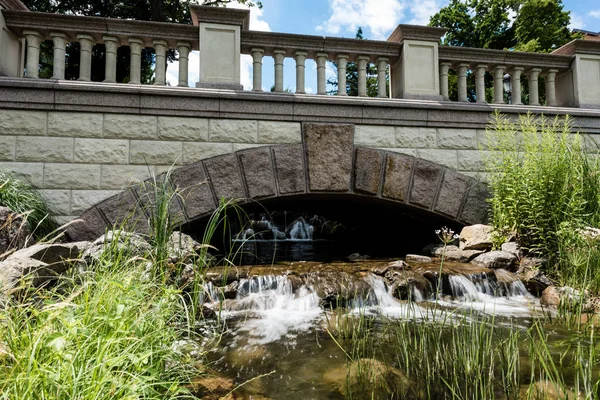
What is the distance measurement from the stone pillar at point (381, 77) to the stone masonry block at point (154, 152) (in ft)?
10.9

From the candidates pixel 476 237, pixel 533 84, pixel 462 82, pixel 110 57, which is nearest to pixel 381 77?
pixel 462 82

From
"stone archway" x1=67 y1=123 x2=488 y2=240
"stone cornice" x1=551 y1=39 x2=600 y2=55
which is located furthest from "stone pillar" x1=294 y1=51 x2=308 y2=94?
"stone cornice" x1=551 y1=39 x2=600 y2=55

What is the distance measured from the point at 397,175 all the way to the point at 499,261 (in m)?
1.92

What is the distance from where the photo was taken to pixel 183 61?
5922mm

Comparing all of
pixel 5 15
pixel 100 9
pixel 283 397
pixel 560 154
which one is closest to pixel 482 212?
pixel 560 154

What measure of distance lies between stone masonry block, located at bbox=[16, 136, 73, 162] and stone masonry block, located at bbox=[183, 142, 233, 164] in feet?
5.16

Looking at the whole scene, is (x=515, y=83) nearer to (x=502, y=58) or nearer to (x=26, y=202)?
(x=502, y=58)

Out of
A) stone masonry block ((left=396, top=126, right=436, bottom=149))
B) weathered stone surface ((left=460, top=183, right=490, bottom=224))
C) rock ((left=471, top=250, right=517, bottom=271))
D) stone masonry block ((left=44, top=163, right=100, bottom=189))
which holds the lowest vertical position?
rock ((left=471, top=250, right=517, bottom=271))

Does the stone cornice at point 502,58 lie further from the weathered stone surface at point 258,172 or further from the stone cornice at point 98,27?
the stone cornice at point 98,27

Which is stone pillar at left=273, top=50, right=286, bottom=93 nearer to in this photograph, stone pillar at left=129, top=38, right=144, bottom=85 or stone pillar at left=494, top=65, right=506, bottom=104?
stone pillar at left=129, top=38, right=144, bottom=85

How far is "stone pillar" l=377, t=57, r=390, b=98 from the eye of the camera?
632 centimetres

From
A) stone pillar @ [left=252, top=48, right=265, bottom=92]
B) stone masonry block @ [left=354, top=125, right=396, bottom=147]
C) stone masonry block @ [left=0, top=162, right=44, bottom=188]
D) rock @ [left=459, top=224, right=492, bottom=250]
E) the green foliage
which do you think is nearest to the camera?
the green foliage

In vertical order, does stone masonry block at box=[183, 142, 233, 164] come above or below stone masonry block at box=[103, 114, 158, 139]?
below

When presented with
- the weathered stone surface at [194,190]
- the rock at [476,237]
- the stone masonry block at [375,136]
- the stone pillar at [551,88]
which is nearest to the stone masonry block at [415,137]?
the stone masonry block at [375,136]
